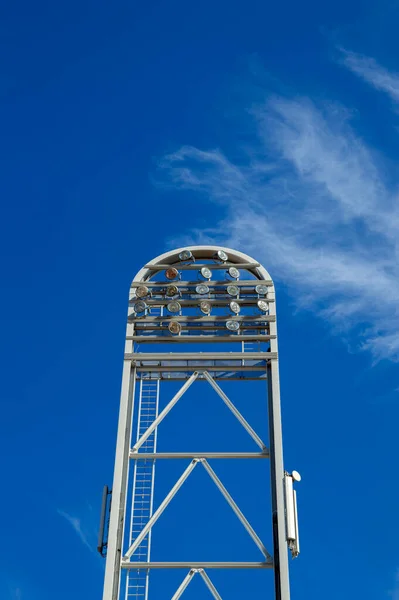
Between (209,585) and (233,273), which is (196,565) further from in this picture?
(233,273)

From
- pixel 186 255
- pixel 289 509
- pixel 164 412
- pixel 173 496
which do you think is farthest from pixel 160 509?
pixel 186 255

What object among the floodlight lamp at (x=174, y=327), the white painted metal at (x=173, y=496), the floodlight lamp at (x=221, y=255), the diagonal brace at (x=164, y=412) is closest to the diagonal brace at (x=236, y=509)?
the white painted metal at (x=173, y=496)

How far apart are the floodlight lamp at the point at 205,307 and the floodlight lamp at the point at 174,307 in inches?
31.0

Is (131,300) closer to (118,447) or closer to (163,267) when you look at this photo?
(163,267)

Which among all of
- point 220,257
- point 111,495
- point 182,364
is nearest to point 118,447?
point 111,495

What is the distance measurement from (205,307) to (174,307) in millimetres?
1116

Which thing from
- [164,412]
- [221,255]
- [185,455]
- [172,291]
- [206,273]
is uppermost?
[221,255]

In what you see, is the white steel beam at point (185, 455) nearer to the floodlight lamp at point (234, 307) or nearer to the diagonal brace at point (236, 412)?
the diagonal brace at point (236, 412)

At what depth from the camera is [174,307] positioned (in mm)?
30844

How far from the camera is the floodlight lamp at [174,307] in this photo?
30.8 m

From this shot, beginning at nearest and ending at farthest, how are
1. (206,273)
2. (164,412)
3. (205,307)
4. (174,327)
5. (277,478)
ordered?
(277,478), (164,412), (174,327), (205,307), (206,273)

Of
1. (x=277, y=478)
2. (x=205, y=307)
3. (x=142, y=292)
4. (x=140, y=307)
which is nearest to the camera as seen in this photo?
(x=277, y=478)

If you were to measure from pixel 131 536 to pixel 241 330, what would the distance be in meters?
8.18

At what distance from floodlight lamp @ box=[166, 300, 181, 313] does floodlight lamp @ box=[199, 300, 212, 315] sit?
79cm
